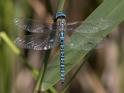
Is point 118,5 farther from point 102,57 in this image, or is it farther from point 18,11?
point 102,57

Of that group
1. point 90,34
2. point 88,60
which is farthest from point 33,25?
point 88,60

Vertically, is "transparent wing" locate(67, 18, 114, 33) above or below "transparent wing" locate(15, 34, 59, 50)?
above

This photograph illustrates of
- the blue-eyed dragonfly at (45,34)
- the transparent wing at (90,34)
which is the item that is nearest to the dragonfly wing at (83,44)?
the transparent wing at (90,34)

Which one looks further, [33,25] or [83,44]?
[33,25]

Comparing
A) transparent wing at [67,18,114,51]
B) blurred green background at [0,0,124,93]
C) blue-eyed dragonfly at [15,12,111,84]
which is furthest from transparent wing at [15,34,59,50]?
blurred green background at [0,0,124,93]

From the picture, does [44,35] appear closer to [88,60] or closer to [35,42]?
[35,42]

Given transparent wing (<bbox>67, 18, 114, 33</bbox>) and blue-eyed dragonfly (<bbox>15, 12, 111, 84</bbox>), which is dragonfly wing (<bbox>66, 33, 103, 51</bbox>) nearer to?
transparent wing (<bbox>67, 18, 114, 33</bbox>)

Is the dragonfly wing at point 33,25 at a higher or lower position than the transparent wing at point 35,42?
higher

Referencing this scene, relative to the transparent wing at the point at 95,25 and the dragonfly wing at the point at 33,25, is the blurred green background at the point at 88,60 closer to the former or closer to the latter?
the dragonfly wing at the point at 33,25

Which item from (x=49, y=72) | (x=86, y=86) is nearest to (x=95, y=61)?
(x=86, y=86)
